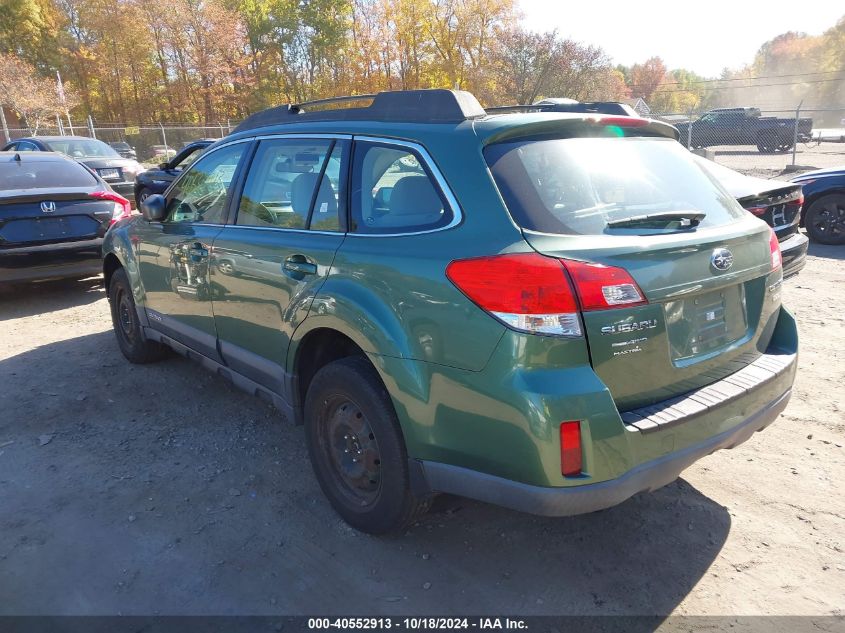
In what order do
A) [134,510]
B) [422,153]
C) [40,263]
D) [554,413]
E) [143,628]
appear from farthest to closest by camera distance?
[40,263] → [134,510] → [422,153] → [143,628] → [554,413]

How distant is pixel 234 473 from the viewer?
356 cm

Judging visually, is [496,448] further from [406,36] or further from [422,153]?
[406,36]

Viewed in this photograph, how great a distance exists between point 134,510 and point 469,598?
5.85 ft

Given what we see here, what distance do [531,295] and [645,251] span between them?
0.50m

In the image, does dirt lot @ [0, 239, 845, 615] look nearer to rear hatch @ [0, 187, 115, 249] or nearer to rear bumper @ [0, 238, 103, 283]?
rear bumper @ [0, 238, 103, 283]

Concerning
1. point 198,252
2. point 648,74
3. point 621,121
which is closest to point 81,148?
point 198,252

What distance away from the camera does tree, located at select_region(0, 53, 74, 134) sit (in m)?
30.5

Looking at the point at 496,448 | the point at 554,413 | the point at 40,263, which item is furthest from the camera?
the point at 40,263

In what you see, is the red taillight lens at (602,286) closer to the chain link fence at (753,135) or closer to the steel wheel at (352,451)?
the steel wheel at (352,451)

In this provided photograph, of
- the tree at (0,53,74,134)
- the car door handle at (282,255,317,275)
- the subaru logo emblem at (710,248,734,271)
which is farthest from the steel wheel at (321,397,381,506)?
the tree at (0,53,74,134)

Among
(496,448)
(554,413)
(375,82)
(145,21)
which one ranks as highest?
(145,21)

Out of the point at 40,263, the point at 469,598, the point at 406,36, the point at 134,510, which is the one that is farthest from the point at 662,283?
the point at 406,36

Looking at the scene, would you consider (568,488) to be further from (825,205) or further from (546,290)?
(825,205)

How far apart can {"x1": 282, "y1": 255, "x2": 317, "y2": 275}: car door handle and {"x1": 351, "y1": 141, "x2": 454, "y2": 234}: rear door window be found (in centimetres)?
29
